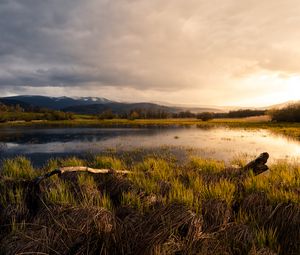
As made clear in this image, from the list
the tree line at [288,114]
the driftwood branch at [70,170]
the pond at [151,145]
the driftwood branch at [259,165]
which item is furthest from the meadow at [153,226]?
the tree line at [288,114]

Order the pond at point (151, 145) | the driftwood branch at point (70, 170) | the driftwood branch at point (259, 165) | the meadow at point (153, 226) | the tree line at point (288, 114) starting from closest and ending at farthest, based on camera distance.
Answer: the meadow at point (153, 226)
the driftwood branch at point (70, 170)
the driftwood branch at point (259, 165)
the pond at point (151, 145)
the tree line at point (288, 114)

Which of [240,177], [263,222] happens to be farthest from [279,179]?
[263,222]

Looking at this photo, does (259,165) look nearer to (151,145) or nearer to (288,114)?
(151,145)

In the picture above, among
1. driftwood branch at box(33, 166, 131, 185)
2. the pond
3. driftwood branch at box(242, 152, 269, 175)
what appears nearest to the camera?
driftwood branch at box(33, 166, 131, 185)

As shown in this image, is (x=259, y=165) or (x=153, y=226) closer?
(x=153, y=226)

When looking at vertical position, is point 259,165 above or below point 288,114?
below

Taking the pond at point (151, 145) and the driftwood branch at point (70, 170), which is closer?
the driftwood branch at point (70, 170)

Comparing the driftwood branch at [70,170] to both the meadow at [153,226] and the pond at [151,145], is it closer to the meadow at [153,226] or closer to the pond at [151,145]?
the meadow at [153,226]

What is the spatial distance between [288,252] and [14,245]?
593cm

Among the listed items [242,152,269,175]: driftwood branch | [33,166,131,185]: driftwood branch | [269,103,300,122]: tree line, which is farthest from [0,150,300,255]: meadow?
[269,103,300,122]: tree line

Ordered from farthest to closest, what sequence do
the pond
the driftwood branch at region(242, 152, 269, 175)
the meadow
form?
the pond, the driftwood branch at region(242, 152, 269, 175), the meadow

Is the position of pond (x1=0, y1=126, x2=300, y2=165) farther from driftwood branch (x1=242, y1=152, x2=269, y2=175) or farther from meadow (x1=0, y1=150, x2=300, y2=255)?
meadow (x1=0, y1=150, x2=300, y2=255)

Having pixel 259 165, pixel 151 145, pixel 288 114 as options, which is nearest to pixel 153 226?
pixel 259 165

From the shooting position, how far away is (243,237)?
587 centimetres
